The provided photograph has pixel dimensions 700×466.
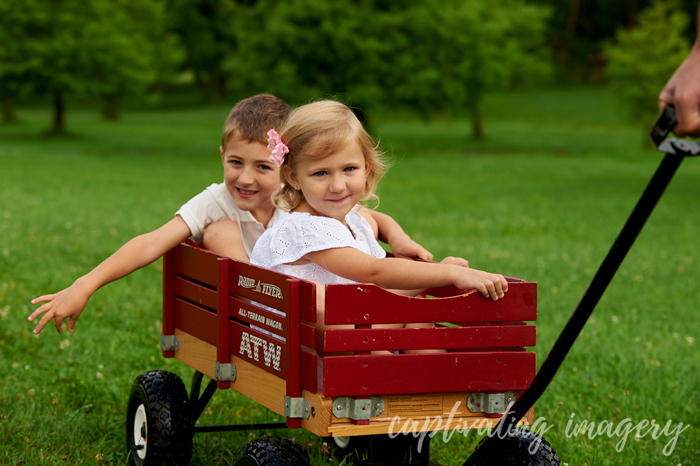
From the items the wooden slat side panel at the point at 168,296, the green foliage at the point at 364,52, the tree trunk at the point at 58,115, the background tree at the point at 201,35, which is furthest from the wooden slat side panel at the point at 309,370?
the background tree at the point at 201,35

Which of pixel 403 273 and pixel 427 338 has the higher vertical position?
Answer: pixel 403 273

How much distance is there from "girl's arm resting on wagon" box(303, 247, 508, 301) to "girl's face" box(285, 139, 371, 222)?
0.75ft

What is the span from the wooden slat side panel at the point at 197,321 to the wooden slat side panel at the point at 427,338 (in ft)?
2.59

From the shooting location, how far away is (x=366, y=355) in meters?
2.54

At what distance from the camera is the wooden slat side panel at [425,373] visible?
2504 millimetres

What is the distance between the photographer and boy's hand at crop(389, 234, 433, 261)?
11.7 ft

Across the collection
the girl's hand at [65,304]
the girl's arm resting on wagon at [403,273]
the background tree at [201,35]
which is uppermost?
the girl's arm resting on wagon at [403,273]

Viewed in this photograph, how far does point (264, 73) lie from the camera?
26.6 metres

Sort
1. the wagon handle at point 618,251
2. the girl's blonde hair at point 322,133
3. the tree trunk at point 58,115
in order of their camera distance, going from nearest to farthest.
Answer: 1. the wagon handle at point 618,251
2. the girl's blonde hair at point 322,133
3. the tree trunk at point 58,115

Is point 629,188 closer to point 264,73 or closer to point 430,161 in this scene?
point 430,161

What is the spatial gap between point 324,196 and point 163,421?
3.96ft

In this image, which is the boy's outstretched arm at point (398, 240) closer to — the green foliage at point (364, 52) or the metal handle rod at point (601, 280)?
the metal handle rod at point (601, 280)

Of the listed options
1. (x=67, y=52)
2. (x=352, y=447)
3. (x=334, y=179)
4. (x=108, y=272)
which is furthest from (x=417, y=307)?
(x=67, y=52)

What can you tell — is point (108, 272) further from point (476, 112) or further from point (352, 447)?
point (476, 112)
